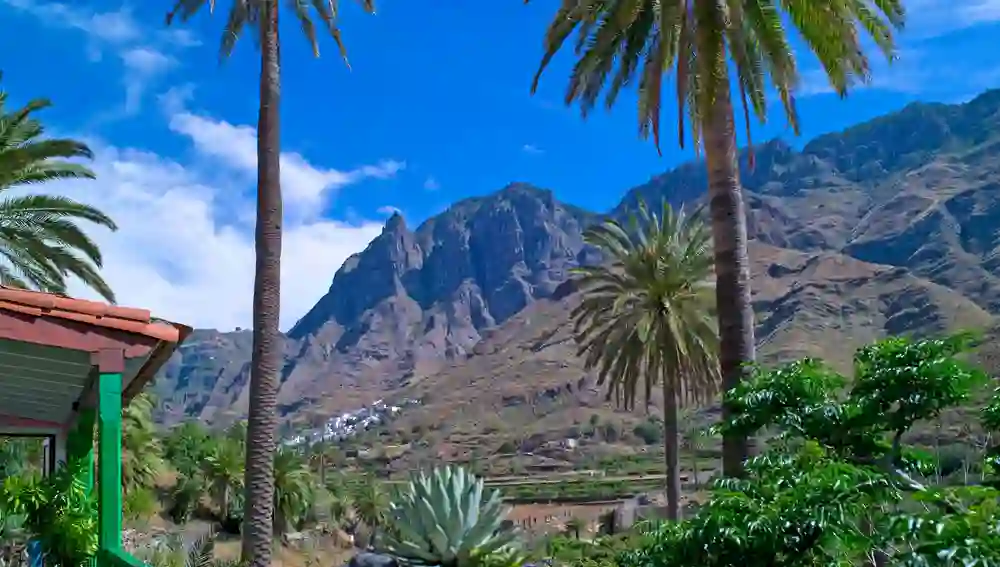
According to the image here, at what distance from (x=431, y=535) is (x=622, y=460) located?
98.2 m

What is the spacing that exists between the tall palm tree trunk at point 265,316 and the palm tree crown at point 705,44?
4.62 meters

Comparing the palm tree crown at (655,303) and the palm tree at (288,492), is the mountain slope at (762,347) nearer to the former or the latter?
the palm tree at (288,492)

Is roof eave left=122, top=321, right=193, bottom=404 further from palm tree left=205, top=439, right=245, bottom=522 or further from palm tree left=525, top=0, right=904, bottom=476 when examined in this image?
palm tree left=205, top=439, right=245, bottom=522

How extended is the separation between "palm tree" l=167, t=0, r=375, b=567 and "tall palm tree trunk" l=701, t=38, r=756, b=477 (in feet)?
22.7

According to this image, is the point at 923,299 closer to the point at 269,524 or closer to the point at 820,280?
the point at 820,280

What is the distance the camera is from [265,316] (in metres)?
15.2

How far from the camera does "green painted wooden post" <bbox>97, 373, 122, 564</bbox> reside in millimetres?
6664

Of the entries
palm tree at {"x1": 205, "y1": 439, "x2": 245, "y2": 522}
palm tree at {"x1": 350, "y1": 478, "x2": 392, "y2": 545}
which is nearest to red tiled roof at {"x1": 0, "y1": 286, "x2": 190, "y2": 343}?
palm tree at {"x1": 205, "y1": 439, "x2": 245, "y2": 522}

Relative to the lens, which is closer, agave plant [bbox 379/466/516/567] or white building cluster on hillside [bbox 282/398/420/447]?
agave plant [bbox 379/466/516/567]

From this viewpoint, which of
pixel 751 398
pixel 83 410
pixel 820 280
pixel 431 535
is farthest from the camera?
pixel 820 280

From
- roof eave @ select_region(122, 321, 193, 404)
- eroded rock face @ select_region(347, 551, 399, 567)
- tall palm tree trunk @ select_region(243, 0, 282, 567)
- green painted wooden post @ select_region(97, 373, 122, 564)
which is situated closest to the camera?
green painted wooden post @ select_region(97, 373, 122, 564)

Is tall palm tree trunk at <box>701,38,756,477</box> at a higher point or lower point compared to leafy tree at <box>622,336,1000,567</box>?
higher

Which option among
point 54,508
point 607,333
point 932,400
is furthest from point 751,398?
point 607,333

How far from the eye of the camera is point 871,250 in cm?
18275
